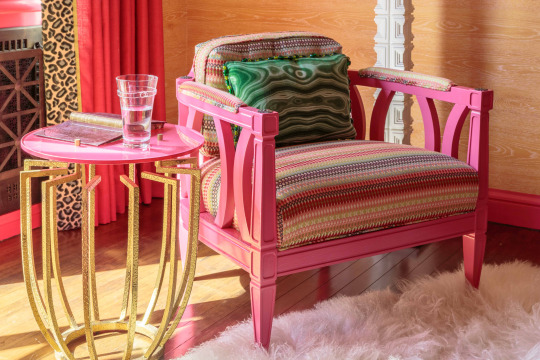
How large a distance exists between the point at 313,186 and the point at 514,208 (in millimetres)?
1308

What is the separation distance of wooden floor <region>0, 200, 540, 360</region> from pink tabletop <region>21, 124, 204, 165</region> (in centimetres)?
54

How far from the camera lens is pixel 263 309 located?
1.88 metres

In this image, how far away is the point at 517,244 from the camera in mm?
2729

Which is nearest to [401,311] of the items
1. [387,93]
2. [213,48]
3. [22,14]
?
[387,93]

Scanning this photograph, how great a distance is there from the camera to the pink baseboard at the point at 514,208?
9.45 ft

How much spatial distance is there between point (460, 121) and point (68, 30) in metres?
1.39

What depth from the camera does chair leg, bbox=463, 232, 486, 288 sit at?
2240 mm

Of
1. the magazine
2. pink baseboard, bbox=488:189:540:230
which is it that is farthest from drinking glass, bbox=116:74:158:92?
pink baseboard, bbox=488:189:540:230

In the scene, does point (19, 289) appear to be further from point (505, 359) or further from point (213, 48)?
point (505, 359)

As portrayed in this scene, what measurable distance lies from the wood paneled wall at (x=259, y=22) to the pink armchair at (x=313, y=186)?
2.44 ft

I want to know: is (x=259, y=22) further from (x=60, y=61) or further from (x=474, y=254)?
(x=474, y=254)

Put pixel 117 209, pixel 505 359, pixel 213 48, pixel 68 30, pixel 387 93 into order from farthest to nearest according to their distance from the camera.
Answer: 1. pixel 117 209
2. pixel 68 30
3. pixel 387 93
4. pixel 213 48
5. pixel 505 359

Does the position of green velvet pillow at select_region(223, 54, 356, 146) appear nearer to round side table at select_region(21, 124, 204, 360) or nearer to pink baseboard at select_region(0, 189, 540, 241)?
round side table at select_region(21, 124, 204, 360)

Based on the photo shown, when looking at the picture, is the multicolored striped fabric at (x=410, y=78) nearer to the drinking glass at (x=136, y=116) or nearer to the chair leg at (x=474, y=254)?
the chair leg at (x=474, y=254)
